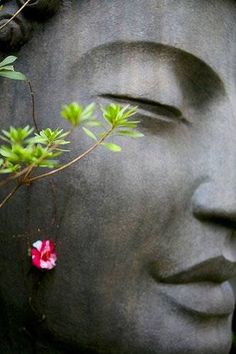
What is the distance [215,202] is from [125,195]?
0.23 metres

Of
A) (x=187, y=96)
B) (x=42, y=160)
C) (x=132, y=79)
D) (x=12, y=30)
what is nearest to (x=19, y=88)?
(x=12, y=30)

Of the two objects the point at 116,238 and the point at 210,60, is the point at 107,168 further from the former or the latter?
the point at 210,60

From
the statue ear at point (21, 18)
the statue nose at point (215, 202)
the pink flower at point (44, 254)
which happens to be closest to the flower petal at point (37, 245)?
the pink flower at point (44, 254)

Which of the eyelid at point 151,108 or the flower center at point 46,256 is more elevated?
the eyelid at point 151,108

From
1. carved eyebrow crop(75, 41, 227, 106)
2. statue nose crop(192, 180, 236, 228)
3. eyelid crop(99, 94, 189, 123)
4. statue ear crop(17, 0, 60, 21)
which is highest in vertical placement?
statue ear crop(17, 0, 60, 21)

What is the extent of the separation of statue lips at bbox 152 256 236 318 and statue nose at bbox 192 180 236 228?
0.11m

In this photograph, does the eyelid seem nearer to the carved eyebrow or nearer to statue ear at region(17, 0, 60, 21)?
the carved eyebrow

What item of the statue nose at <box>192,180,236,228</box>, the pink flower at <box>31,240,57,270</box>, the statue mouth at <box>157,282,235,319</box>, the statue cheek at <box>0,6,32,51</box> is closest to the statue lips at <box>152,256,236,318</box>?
the statue mouth at <box>157,282,235,319</box>

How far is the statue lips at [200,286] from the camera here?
196cm

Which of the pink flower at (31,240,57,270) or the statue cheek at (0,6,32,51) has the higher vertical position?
the statue cheek at (0,6,32,51)

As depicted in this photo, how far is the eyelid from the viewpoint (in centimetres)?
193

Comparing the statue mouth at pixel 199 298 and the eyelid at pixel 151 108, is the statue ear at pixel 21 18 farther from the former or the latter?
the statue mouth at pixel 199 298

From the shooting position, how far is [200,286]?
2.01 meters

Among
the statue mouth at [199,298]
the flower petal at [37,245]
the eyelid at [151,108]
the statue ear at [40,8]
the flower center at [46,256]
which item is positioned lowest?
the statue mouth at [199,298]
